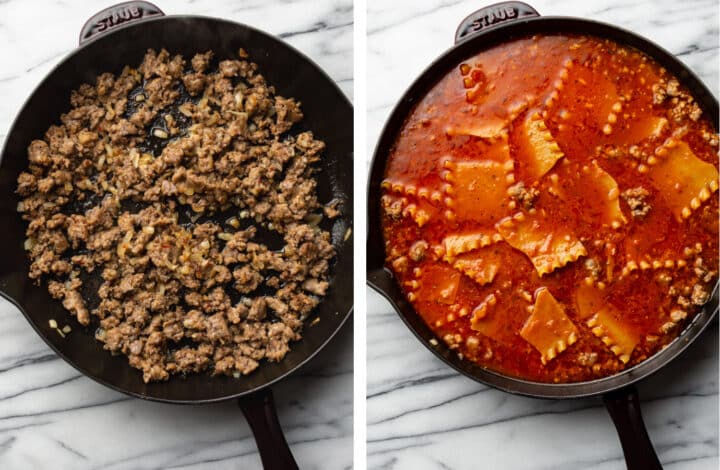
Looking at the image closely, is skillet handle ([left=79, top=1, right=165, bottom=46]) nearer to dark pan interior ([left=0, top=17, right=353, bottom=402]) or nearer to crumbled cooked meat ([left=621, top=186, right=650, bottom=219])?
dark pan interior ([left=0, top=17, right=353, bottom=402])

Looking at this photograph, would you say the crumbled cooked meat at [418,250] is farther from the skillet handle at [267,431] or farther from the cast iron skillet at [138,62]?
the skillet handle at [267,431]

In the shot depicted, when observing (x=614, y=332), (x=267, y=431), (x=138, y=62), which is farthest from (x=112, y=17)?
(x=614, y=332)

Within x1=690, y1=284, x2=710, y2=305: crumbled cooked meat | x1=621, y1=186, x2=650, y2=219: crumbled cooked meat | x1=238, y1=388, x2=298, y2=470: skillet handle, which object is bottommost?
x1=238, y1=388, x2=298, y2=470: skillet handle

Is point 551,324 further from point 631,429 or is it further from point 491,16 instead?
point 491,16

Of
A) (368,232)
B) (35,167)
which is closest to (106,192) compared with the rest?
(35,167)

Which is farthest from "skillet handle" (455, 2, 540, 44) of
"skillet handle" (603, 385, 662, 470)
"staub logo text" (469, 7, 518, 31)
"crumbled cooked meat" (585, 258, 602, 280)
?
"skillet handle" (603, 385, 662, 470)

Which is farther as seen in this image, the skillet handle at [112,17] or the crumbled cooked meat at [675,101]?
the skillet handle at [112,17]

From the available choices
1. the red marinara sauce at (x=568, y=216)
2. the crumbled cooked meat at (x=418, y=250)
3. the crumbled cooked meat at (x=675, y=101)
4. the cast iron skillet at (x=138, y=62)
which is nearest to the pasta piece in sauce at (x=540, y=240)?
the red marinara sauce at (x=568, y=216)
